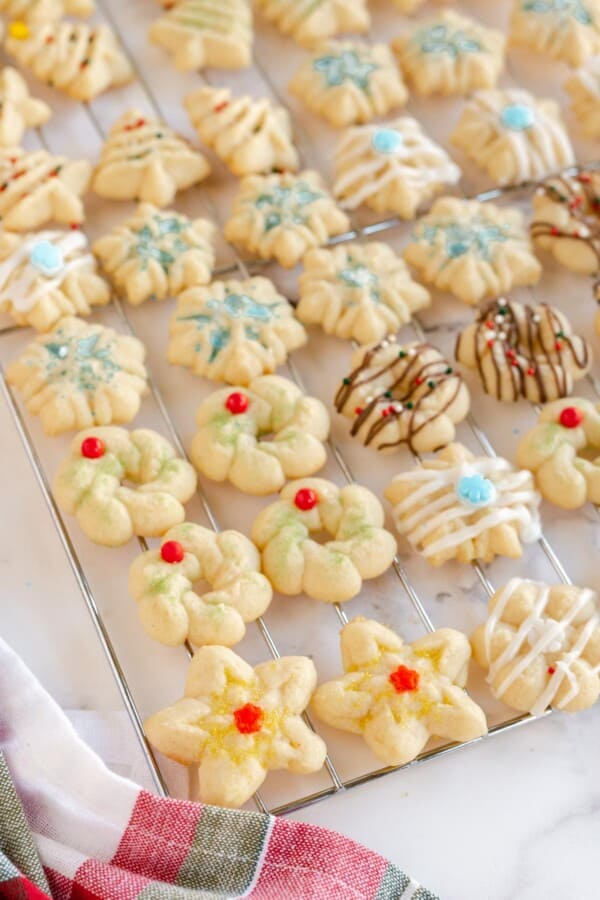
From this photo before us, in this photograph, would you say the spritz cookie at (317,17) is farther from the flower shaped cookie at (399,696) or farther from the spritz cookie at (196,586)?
the flower shaped cookie at (399,696)

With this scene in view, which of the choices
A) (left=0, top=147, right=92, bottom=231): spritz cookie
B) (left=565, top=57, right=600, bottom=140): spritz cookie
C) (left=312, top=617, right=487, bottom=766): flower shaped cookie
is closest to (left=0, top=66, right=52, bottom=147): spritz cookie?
(left=0, top=147, right=92, bottom=231): spritz cookie

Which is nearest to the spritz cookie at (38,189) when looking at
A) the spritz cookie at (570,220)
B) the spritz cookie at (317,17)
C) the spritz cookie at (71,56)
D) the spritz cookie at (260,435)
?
the spritz cookie at (71,56)

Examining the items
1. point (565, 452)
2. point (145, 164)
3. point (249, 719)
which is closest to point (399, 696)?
point (249, 719)

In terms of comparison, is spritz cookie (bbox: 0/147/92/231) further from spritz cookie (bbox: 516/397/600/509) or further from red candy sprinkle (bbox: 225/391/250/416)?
spritz cookie (bbox: 516/397/600/509)

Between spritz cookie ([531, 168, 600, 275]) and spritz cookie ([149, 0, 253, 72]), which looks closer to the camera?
spritz cookie ([531, 168, 600, 275])

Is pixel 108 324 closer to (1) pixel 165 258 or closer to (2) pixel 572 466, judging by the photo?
(1) pixel 165 258

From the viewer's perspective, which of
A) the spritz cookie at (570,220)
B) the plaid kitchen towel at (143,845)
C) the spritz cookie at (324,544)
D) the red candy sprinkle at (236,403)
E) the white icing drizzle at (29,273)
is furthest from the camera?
the spritz cookie at (570,220)

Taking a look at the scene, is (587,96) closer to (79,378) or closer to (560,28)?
(560,28)
